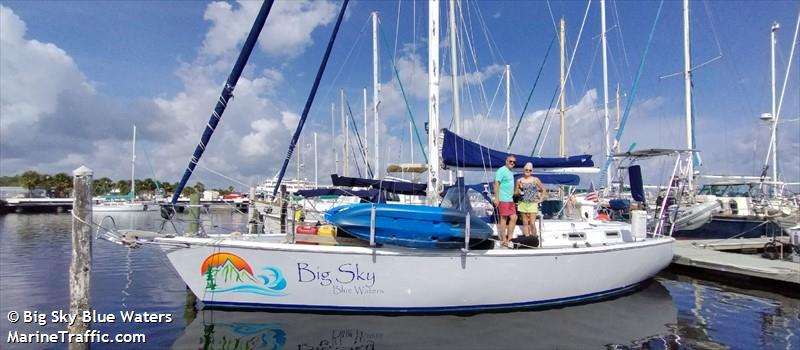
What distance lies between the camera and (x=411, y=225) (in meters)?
6.66

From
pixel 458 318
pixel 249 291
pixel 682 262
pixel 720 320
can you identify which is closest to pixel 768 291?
pixel 682 262

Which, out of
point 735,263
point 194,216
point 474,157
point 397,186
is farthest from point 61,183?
point 735,263

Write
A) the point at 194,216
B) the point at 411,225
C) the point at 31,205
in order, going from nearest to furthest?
the point at 411,225, the point at 194,216, the point at 31,205

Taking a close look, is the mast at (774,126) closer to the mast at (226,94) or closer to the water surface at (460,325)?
the water surface at (460,325)

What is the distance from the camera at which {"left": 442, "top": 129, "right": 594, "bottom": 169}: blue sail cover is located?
29.1ft

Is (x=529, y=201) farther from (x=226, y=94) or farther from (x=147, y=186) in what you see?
(x=147, y=186)

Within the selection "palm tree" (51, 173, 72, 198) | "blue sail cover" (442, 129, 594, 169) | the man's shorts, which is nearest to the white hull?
the man's shorts

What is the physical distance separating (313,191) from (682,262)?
1227 centimetres

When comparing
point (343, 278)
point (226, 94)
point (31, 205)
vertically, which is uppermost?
point (226, 94)

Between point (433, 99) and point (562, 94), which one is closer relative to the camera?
point (433, 99)

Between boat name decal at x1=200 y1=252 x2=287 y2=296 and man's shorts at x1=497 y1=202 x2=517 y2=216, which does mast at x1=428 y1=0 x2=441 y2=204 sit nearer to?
man's shorts at x1=497 y1=202 x2=517 y2=216

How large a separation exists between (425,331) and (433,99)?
415cm

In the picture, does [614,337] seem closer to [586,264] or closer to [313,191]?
[586,264]

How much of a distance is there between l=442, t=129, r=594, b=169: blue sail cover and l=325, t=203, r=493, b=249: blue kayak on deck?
2.23 m
